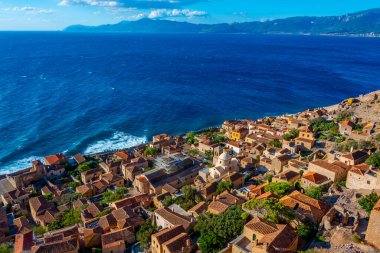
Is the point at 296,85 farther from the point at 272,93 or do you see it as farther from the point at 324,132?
the point at 324,132

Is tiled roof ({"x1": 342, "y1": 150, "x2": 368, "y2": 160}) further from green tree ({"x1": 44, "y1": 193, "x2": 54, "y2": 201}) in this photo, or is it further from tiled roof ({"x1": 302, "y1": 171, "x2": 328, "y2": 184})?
green tree ({"x1": 44, "y1": 193, "x2": 54, "y2": 201})

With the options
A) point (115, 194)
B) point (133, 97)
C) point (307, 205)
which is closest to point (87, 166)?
point (115, 194)

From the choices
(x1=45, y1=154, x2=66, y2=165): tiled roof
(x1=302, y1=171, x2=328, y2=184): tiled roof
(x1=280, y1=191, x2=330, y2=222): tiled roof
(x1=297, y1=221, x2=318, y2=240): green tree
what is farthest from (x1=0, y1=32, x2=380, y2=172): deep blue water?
(x1=297, y1=221, x2=318, y2=240): green tree

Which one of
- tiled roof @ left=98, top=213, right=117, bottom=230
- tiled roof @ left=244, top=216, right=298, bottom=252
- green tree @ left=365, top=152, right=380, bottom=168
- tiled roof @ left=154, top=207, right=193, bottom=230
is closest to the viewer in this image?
tiled roof @ left=244, top=216, right=298, bottom=252

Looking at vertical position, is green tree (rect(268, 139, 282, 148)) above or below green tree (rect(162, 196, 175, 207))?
above

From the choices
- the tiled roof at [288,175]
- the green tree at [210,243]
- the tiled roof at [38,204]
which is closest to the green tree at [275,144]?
the tiled roof at [288,175]

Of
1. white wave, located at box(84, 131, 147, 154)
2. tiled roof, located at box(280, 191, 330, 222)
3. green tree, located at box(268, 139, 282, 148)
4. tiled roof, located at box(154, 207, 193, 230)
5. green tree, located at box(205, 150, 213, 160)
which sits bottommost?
white wave, located at box(84, 131, 147, 154)

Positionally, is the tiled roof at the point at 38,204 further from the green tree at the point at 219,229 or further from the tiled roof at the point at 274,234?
the tiled roof at the point at 274,234

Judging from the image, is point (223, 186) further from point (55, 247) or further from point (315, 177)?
point (55, 247)
